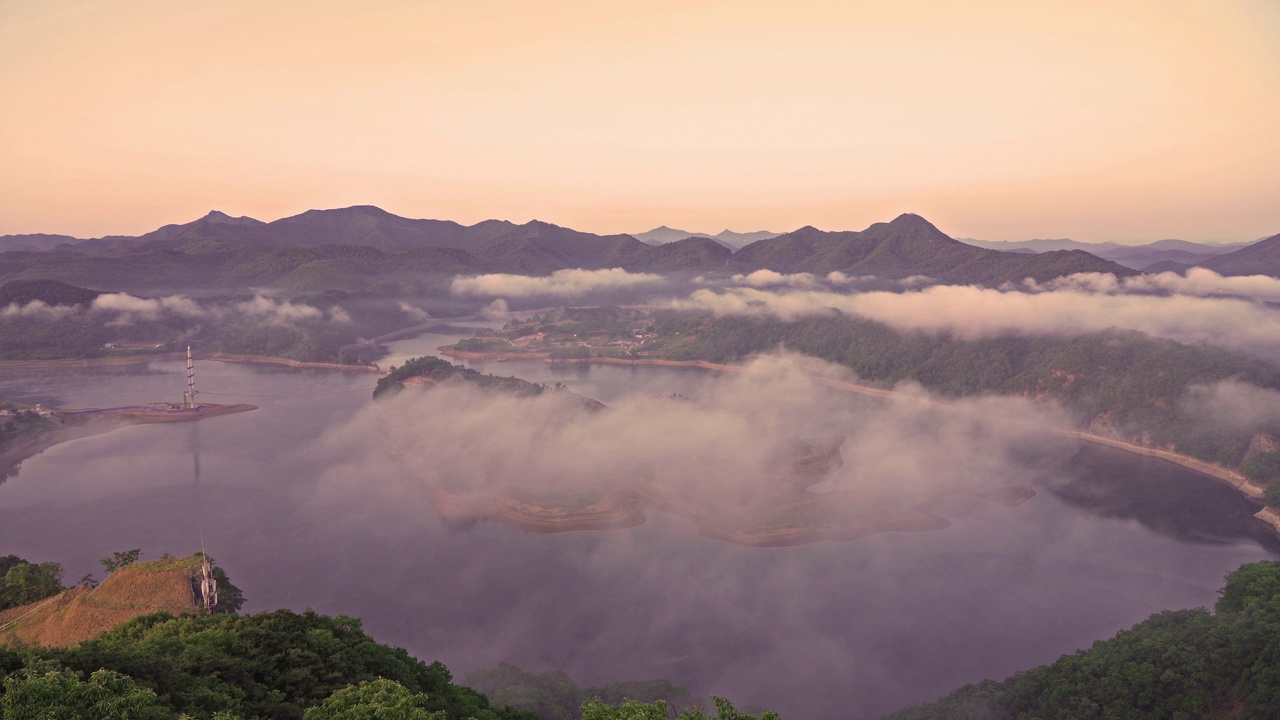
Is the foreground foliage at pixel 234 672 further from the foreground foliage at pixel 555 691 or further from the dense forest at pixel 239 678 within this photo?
the foreground foliage at pixel 555 691

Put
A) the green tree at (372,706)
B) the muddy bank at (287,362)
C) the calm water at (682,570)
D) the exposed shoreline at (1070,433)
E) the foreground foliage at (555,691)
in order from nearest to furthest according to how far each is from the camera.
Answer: the green tree at (372,706) < the foreground foliage at (555,691) < the calm water at (682,570) < the exposed shoreline at (1070,433) < the muddy bank at (287,362)

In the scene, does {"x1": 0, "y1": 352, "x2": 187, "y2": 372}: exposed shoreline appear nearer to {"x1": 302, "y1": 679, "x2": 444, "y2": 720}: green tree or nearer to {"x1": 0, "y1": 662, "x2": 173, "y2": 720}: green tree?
{"x1": 0, "y1": 662, "x2": 173, "y2": 720}: green tree

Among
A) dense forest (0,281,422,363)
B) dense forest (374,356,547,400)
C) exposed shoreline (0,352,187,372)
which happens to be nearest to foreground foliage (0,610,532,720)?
dense forest (374,356,547,400)

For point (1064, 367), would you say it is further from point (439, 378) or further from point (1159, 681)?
point (439, 378)

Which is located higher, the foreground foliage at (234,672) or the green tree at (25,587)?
the foreground foliage at (234,672)

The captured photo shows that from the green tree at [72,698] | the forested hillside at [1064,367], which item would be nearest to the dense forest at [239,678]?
the green tree at [72,698]

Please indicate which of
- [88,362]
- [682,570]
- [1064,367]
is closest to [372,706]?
[682,570]
